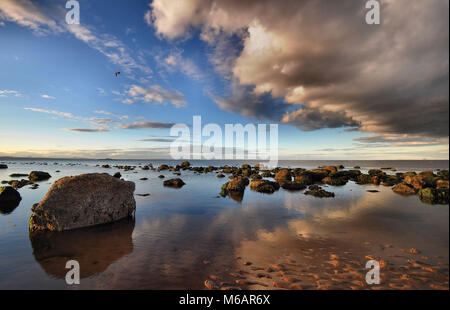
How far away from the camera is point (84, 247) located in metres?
7.82

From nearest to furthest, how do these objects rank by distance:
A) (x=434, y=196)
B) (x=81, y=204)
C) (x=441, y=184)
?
(x=81, y=204)
(x=434, y=196)
(x=441, y=184)

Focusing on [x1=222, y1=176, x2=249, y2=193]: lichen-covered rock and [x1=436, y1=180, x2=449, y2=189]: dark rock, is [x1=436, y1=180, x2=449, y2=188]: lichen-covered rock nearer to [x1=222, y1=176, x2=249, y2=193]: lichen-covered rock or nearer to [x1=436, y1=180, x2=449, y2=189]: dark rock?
[x1=436, y1=180, x2=449, y2=189]: dark rock

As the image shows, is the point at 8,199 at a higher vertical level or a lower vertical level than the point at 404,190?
Answer: lower

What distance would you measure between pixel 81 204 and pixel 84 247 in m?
3.33

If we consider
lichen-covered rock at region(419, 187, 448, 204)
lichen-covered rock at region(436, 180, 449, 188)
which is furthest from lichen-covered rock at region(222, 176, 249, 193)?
lichen-covered rock at region(436, 180, 449, 188)

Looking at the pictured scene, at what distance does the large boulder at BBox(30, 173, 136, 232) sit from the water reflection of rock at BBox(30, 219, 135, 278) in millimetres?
574

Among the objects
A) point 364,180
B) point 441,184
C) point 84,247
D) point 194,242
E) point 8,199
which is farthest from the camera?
point 364,180

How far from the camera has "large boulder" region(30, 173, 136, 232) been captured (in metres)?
9.63

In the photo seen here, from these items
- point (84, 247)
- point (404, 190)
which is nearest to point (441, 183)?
point (404, 190)

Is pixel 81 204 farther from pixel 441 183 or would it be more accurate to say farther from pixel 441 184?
pixel 441 183
